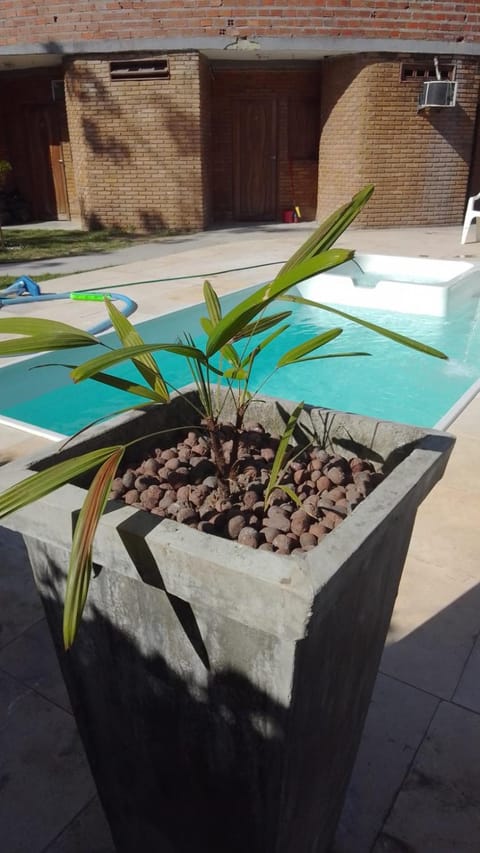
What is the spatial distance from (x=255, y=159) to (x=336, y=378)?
9.54 metres

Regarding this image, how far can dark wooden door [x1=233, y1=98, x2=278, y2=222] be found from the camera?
546 inches

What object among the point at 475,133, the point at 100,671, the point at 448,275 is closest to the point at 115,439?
the point at 100,671

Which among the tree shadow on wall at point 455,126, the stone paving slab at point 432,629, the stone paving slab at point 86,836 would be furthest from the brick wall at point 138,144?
the stone paving slab at point 86,836

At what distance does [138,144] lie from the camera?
41.6ft

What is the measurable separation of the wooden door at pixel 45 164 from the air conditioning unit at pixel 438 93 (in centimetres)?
876

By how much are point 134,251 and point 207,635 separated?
34.9 ft

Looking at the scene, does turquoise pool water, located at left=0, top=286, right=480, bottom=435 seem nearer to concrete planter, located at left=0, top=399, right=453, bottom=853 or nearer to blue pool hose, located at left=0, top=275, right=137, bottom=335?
blue pool hose, located at left=0, top=275, right=137, bottom=335

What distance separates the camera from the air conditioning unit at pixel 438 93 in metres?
11.9

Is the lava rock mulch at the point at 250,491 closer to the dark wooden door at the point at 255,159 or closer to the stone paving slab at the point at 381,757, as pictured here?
the stone paving slab at the point at 381,757

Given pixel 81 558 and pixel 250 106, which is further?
pixel 250 106

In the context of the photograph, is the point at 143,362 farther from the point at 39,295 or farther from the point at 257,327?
the point at 39,295

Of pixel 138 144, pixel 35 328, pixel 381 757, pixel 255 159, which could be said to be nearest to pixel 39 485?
pixel 35 328

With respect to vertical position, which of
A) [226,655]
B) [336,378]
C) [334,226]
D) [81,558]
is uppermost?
[334,226]

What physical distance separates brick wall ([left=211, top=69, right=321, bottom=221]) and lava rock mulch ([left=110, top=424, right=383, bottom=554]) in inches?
558
